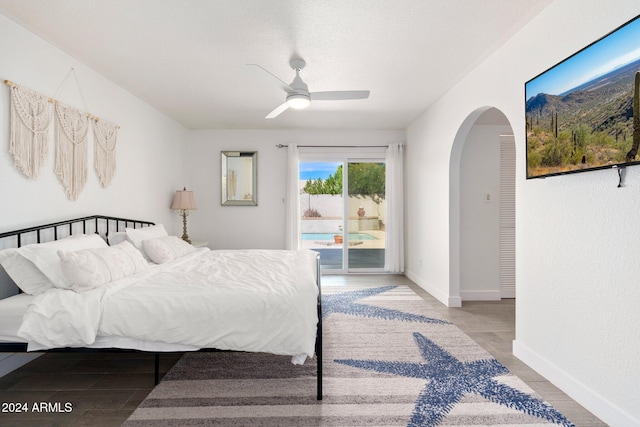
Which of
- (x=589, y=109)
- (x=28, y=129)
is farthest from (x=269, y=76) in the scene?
(x=589, y=109)

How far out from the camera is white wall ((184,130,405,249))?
230 inches

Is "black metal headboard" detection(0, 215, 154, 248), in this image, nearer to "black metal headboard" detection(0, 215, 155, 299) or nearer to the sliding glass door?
"black metal headboard" detection(0, 215, 155, 299)

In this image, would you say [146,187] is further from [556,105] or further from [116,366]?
[556,105]

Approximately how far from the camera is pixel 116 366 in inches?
102

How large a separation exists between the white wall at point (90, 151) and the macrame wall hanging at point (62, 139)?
2.0 inches

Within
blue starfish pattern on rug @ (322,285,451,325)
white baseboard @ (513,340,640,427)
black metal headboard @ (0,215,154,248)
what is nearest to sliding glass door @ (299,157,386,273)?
blue starfish pattern on rug @ (322,285,451,325)

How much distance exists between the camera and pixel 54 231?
2816 mm

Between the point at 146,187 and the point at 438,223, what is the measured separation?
398 centimetres

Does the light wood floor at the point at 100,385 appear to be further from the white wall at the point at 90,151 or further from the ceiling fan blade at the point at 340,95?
the ceiling fan blade at the point at 340,95

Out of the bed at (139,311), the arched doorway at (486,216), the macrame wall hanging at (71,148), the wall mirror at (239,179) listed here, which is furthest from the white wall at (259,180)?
the bed at (139,311)

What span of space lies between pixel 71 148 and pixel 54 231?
794 millimetres

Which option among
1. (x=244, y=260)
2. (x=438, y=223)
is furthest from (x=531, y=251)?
(x=244, y=260)

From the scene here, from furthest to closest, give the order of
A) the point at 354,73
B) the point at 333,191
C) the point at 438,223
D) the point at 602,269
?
the point at 333,191 < the point at 438,223 < the point at 354,73 < the point at 602,269

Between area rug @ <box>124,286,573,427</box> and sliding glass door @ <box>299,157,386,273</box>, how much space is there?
2.84 metres
